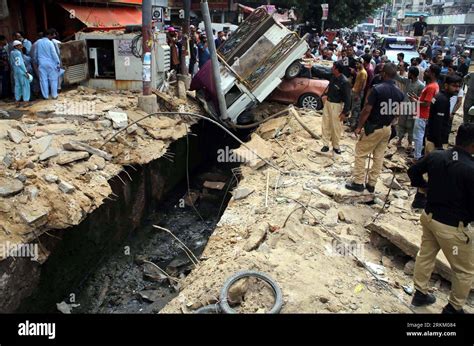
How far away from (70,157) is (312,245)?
408 centimetres

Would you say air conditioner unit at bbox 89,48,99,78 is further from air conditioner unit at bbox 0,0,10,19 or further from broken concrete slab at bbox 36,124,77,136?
broken concrete slab at bbox 36,124,77,136

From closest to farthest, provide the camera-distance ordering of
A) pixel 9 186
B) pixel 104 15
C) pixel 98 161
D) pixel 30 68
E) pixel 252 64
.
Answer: pixel 9 186 < pixel 98 161 < pixel 30 68 < pixel 252 64 < pixel 104 15

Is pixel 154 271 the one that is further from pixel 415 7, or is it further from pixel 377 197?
pixel 415 7

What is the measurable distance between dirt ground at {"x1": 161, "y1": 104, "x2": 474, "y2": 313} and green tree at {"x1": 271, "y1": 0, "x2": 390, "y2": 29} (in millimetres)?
21645

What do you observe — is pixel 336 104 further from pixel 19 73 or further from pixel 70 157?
pixel 19 73

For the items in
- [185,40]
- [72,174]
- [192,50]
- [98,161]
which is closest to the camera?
[72,174]

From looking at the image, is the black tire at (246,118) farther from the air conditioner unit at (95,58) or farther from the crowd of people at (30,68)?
the crowd of people at (30,68)

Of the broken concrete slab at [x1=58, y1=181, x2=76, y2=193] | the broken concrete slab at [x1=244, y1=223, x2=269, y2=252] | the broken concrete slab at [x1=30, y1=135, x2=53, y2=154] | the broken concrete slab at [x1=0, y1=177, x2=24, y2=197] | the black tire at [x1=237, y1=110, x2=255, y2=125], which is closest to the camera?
the broken concrete slab at [x1=244, y1=223, x2=269, y2=252]

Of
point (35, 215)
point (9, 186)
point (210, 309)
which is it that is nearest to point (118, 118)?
point (9, 186)

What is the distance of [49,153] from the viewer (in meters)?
6.29

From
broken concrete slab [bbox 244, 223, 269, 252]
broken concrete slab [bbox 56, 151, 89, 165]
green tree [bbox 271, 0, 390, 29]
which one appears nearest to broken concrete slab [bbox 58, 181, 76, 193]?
broken concrete slab [bbox 56, 151, 89, 165]

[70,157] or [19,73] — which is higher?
[19,73]

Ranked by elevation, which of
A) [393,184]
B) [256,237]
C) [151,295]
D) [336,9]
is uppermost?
[336,9]

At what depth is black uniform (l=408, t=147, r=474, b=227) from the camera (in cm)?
347
